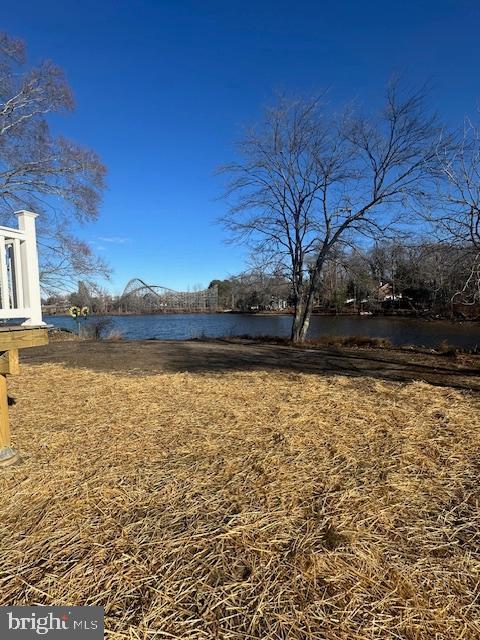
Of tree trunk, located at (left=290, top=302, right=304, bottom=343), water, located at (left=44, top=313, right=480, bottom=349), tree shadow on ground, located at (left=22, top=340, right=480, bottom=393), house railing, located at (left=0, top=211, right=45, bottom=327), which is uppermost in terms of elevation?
house railing, located at (left=0, top=211, right=45, bottom=327)

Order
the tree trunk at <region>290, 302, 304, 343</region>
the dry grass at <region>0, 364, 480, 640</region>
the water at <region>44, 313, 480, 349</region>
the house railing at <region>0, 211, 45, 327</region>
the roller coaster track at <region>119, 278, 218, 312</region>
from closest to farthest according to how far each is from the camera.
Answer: the dry grass at <region>0, 364, 480, 640</region>
the house railing at <region>0, 211, 45, 327</region>
the tree trunk at <region>290, 302, 304, 343</region>
the water at <region>44, 313, 480, 349</region>
the roller coaster track at <region>119, 278, 218, 312</region>

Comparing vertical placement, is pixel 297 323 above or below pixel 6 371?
below

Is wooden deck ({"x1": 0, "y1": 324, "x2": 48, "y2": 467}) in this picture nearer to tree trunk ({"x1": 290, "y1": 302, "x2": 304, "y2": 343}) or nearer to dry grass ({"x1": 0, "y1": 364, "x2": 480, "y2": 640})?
dry grass ({"x1": 0, "y1": 364, "x2": 480, "y2": 640})

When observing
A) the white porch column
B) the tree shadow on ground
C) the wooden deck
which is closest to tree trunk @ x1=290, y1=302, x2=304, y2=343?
the tree shadow on ground

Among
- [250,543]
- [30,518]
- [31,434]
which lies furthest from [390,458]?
[31,434]

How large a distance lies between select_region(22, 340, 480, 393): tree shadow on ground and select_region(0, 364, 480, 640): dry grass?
92.6 inches

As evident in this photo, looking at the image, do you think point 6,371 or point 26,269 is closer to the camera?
point 6,371

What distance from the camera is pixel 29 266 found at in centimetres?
312

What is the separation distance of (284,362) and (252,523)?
5661 millimetres

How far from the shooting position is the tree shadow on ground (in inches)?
237

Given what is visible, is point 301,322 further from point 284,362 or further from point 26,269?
point 26,269

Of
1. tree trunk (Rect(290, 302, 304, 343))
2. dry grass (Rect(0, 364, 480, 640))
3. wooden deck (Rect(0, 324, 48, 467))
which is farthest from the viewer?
tree trunk (Rect(290, 302, 304, 343))

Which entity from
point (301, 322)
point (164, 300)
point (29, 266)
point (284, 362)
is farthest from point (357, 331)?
point (164, 300)

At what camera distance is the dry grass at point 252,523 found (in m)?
1.35
